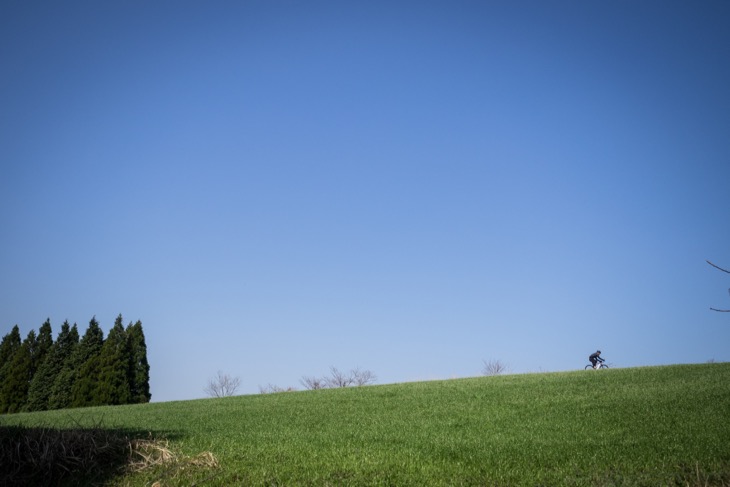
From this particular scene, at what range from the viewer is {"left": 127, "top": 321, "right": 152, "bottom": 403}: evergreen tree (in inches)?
1794

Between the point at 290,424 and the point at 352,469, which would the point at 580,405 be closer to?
the point at 290,424

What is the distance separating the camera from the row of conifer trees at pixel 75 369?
43.3 meters

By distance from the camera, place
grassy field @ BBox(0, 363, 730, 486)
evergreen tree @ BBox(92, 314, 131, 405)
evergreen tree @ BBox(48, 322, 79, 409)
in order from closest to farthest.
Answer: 1. grassy field @ BBox(0, 363, 730, 486)
2. evergreen tree @ BBox(92, 314, 131, 405)
3. evergreen tree @ BBox(48, 322, 79, 409)

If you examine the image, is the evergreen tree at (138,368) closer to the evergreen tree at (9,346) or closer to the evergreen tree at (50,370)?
the evergreen tree at (50,370)

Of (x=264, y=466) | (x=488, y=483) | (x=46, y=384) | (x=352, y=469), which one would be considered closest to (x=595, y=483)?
(x=488, y=483)

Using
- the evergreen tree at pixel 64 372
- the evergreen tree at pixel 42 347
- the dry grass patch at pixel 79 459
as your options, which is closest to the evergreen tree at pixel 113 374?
the evergreen tree at pixel 64 372

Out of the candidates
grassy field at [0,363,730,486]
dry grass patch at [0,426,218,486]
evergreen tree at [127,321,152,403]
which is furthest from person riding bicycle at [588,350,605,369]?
evergreen tree at [127,321,152,403]

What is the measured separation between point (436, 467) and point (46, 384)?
2025 inches

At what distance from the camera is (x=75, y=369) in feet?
150

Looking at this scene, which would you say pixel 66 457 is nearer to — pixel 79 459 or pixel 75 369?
pixel 79 459

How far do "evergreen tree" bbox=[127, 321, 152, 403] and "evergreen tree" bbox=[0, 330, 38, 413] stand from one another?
11354mm

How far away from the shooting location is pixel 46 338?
173 ft

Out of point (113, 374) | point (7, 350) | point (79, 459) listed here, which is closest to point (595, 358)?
point (79, 459)

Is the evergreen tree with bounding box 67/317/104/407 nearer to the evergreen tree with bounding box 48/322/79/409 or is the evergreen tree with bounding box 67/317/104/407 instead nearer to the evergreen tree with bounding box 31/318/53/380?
the evergreen tree with bounding box 48/322/79/409
